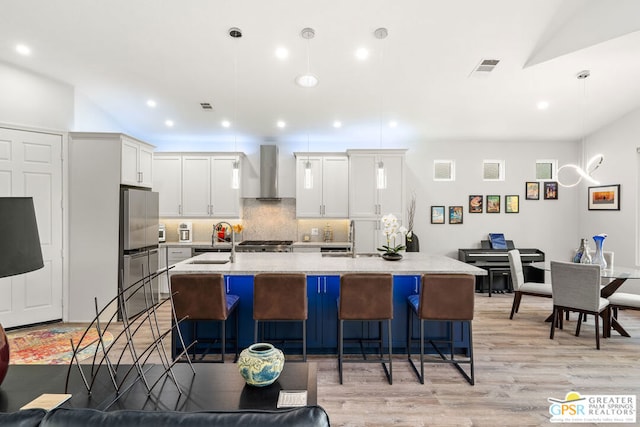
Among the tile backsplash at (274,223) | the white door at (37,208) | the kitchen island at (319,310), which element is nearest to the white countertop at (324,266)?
the kitchen island at (319,310)

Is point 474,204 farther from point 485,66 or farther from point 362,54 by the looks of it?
point 362,54

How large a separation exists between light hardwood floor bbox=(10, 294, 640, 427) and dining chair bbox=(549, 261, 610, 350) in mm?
311

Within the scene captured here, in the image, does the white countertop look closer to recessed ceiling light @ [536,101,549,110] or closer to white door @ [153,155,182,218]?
white door @ [153,155,182,218]

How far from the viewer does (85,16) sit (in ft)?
11.2

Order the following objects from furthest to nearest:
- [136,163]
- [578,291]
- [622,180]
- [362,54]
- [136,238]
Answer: [622,180] < [136,163] < [136,238] < [362,54] < [578,291]

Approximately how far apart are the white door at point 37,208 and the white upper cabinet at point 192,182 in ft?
6.08

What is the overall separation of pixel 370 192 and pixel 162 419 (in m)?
5.45

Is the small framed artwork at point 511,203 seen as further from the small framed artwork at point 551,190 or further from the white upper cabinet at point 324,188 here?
the white upper cabinet at point 324,188

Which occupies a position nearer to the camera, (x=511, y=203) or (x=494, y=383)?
(x=494, y=383)

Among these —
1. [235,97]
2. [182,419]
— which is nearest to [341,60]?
[235,97]

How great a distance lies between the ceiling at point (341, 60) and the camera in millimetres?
3350

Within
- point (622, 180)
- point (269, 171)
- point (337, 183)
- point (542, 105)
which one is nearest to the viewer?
point (542, 105)

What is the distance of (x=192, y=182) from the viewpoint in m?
6.19

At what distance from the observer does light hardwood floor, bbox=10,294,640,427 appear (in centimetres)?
→ 244
